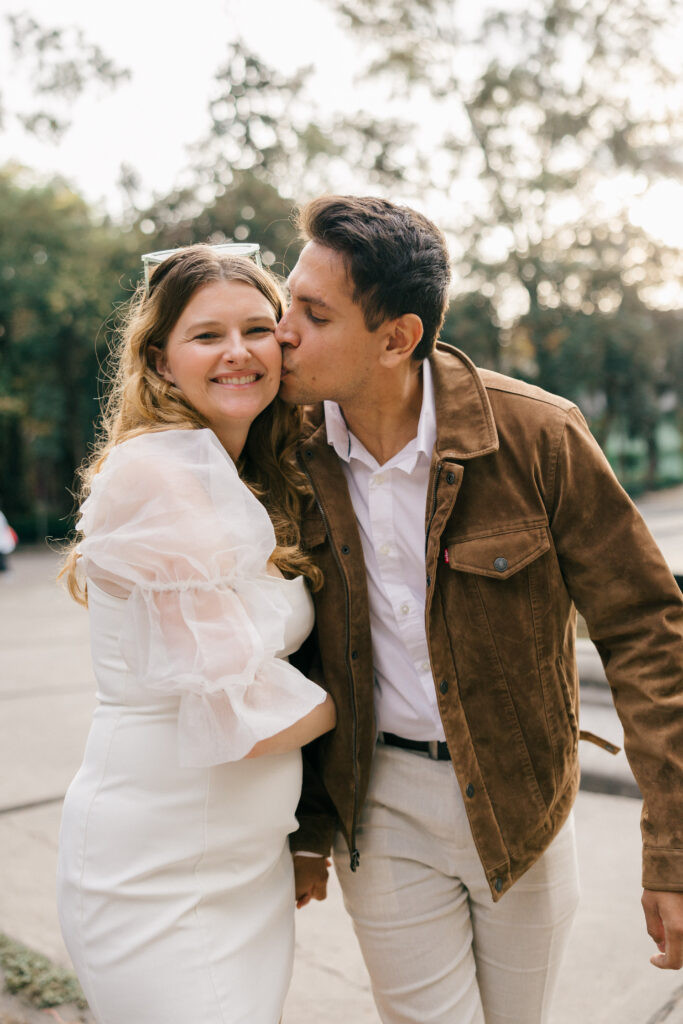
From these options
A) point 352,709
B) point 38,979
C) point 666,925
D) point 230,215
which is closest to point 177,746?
point 352,709

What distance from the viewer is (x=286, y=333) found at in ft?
7.41

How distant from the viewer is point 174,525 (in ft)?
6.07

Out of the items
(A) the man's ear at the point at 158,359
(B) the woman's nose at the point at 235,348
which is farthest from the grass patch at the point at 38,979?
(B) the woman's nose at the point at 235,348

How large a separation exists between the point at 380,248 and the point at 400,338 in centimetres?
22

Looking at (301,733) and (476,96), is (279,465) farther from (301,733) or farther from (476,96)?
(476,96)

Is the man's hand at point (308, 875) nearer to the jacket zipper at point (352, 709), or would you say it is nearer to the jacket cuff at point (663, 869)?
the jacket zipper at point (352, 709)

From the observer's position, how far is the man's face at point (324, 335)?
223 centimetres

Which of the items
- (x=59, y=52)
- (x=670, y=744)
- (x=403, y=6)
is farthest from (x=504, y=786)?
(x=403, y=6)

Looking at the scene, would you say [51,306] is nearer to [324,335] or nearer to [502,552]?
[324,335]

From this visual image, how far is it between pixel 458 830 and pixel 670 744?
54 cm

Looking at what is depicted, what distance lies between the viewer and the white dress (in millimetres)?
1839

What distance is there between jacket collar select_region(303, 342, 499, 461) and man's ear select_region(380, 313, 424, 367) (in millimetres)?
111

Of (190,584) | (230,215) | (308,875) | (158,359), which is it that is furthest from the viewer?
(230,215)

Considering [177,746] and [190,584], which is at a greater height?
[190,584]
